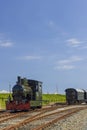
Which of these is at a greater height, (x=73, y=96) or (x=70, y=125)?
(x=73, y=96)

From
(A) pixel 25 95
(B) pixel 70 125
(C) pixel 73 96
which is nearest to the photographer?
(B) pixel 70 125

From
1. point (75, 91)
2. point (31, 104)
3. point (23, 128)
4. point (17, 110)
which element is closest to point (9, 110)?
point (17, 110)

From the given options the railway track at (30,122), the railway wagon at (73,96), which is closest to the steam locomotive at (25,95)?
the railway track at (30,122)

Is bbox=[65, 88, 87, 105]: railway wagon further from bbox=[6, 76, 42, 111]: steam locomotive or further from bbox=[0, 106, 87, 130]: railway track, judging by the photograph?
bbox=[0, 106, 87, 130]: railway track

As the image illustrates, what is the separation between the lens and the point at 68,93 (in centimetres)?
6669

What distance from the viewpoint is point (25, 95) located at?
35.5 meters

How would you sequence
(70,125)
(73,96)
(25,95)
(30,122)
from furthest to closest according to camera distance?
(73,96) → (25,95) → (30,122) → (70,125)

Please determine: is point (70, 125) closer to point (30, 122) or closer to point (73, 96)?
point (30, 122)

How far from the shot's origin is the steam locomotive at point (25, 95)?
34.1 metres

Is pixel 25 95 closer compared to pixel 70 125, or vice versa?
pixel 70 125

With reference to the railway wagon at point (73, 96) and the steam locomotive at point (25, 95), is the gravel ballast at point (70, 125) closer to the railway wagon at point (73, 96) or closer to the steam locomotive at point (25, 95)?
the steam locomotive at point (25, 95)

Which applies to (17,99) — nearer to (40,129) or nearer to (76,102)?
(40,129)

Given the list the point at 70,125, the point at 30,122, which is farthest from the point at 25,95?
the point at 70,125

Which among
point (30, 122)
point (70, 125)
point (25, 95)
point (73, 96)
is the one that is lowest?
point (70, 125)
